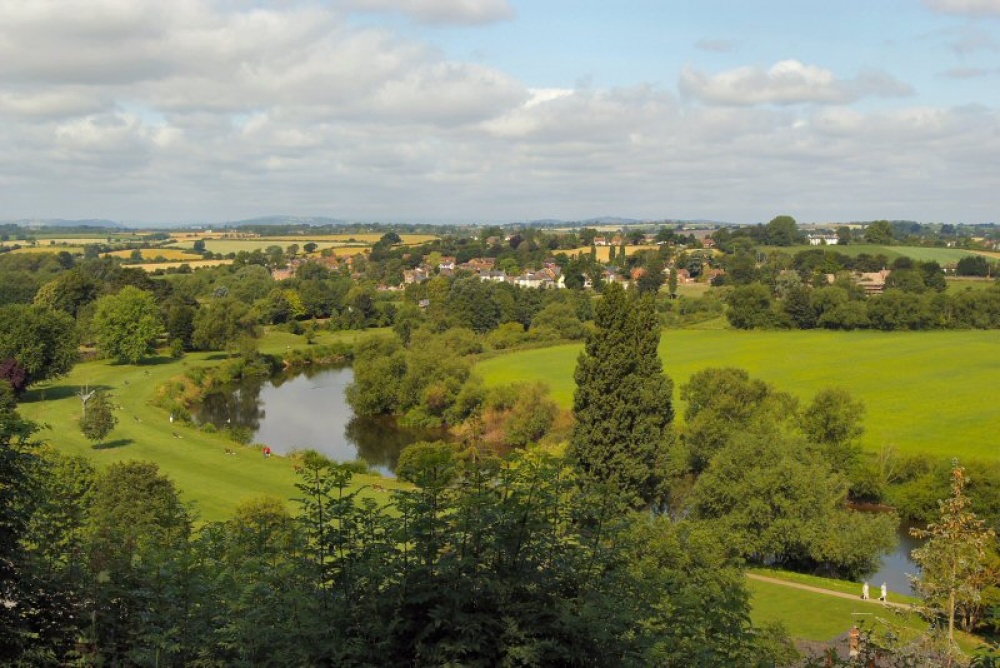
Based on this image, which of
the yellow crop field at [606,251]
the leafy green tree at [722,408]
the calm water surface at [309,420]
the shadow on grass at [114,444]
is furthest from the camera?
the yellow crop field at [606,251]

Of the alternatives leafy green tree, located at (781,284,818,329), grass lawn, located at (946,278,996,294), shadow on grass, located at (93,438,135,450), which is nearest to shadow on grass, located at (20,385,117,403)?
shadow on grass, located at (93,438,135,450)

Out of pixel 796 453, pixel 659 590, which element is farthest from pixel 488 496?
pixel 796 453

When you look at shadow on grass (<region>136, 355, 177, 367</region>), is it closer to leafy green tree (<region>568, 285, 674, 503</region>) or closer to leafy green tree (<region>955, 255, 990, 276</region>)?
leafy green tree (<region>568, 285, 674, 503</region>)

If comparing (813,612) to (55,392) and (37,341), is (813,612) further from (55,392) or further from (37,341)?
(55,392)

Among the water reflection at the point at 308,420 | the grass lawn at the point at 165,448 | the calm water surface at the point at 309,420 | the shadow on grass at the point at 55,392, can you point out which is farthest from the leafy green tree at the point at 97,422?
the shadow on grass at the point at 55,392

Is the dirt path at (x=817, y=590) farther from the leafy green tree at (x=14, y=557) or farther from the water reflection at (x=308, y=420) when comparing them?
the water reflection at (x=308, y=420)
